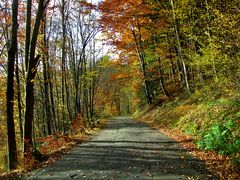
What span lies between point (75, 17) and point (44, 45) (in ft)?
23.3

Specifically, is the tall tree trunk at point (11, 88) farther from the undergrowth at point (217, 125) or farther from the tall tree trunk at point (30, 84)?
the undergrowth at point (217, 125)

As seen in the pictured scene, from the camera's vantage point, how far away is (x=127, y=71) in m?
41.6

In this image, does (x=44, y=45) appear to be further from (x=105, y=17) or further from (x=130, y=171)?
(x=130, y=171)

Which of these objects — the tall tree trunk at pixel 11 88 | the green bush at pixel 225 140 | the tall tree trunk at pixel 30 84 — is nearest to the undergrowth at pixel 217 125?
the green bush at pixel 225 140

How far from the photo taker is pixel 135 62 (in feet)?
123

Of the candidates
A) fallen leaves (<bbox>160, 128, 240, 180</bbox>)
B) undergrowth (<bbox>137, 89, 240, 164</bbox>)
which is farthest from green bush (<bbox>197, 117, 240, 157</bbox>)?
fallen leaves (<bbox>160, 128, 240, 180</bbox>)

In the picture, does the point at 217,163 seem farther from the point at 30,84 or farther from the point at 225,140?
the point at 30,84

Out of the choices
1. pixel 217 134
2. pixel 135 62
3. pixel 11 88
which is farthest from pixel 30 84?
pixel 135 62

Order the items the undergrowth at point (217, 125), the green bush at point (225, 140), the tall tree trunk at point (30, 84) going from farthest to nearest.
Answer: the tall tree trunk at point (30, 84), the undergrowth at point (217, 125), the green bush at point (225, 140)

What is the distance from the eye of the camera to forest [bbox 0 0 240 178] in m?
11.2

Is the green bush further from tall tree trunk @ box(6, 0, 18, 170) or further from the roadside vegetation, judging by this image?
tall tree trunk @ box(6, 0, 18, 170)

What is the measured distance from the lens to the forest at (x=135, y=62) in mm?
11188

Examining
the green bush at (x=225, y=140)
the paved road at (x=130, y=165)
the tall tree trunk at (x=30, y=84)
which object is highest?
the tall tree trunk at (x=30, y=84)

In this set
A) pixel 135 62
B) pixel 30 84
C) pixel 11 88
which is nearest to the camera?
pixel 30 84
